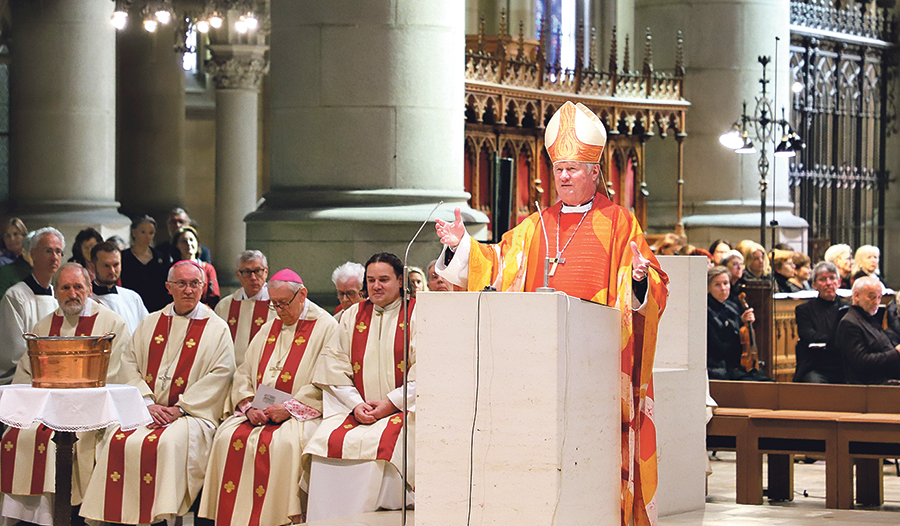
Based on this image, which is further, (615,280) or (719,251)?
(719,251)

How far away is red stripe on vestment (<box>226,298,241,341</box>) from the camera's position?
862cm

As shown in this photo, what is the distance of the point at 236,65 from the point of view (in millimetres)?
17281

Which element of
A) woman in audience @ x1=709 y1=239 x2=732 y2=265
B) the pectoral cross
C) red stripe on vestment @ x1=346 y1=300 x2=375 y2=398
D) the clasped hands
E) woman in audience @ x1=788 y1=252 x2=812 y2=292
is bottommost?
the clasped hands

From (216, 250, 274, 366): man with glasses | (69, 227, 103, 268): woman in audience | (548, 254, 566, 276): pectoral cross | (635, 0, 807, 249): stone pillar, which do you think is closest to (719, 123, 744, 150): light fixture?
(635, 0, 807, 249): stone pillar

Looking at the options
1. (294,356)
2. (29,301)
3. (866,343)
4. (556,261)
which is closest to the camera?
(556,261)

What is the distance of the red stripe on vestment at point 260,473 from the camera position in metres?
7.16

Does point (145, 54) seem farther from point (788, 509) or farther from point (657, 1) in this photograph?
point (788, 509)

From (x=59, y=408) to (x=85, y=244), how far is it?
3234 mm

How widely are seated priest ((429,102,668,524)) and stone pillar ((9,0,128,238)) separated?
578cm

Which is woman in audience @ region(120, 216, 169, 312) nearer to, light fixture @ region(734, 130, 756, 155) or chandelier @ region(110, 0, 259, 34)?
chandelier @ region(110, 0, 259, 34)

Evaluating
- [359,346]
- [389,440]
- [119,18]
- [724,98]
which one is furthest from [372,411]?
[724,98]

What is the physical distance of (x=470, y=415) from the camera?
4.97m

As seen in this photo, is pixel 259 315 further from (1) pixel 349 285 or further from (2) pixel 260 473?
(2) pixel 260 473

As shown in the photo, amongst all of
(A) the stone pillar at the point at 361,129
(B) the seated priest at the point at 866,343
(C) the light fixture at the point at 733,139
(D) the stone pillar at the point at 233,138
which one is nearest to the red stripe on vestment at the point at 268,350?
(A) the stone pillar at the point at 361,129
